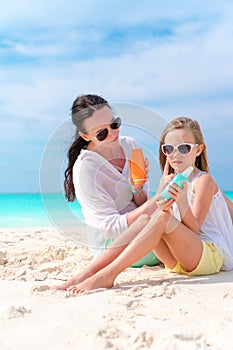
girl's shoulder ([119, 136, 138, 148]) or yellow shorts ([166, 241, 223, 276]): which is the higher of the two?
girl's shoulder ([119, 136, 138, 148])

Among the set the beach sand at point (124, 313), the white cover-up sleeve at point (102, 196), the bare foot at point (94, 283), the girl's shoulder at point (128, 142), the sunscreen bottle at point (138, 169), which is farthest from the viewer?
the girl's shoulder at point (128, 142)

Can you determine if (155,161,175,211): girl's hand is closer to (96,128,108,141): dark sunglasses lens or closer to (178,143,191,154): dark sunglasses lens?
(178,143,191,154): dark sunglasses lens

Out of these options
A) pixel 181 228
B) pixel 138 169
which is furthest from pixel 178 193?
pixel 138 169

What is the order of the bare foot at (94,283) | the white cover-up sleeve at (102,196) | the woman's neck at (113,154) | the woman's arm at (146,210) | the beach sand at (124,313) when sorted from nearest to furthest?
the beach sand at (124,313) → the bare foot at (94,283) → the woman's arm at (146,210) → the white cover-up sleeve at (102,196) → the woman's neck at (113,154)

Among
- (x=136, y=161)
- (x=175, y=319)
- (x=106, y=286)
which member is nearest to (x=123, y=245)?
(x=106, y=286)

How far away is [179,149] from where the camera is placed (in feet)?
11.3

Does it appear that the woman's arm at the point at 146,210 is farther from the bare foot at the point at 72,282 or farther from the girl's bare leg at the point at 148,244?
the bare foot at the point at 72,282

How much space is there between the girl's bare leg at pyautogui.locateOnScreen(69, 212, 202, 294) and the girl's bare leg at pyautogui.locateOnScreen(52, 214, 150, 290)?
50 millimetres

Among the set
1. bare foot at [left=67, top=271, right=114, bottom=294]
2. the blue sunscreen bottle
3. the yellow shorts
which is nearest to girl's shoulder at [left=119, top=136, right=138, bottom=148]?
the blue sunscreen bottle

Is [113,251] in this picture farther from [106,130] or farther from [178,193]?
[106,130]

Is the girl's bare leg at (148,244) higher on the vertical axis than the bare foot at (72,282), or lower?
higher

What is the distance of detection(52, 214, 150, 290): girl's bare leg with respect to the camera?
3199 millimetres

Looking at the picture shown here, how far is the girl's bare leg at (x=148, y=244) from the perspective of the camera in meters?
3.09

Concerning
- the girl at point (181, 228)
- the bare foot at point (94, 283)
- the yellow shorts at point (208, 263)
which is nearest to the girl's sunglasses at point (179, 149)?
the girl at point (181, 228)
